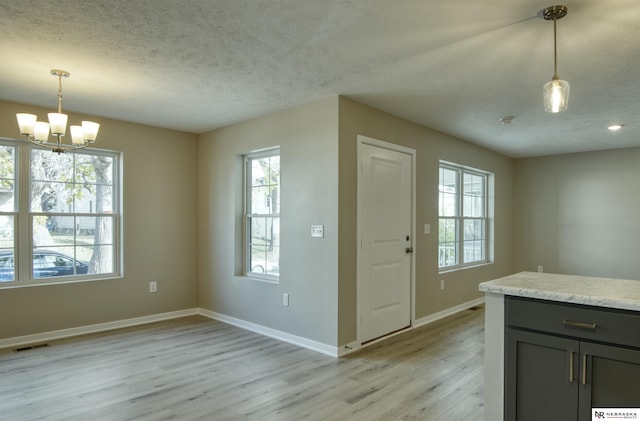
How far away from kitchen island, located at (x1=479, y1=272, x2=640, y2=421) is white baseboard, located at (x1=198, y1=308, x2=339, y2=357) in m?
1.82

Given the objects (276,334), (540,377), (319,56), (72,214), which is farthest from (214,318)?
(540,377)

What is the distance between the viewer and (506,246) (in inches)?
268

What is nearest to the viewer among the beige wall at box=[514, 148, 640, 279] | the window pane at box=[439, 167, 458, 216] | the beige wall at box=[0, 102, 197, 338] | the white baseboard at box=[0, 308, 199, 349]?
the white baseboard at box=[0, 308, 199, 349]

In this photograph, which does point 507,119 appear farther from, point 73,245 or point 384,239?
point 73,245

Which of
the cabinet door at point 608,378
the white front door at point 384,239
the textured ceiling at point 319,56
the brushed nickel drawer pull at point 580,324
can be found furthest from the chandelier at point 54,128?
the cabinet door at point 608,378

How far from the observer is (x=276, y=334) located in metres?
4.16

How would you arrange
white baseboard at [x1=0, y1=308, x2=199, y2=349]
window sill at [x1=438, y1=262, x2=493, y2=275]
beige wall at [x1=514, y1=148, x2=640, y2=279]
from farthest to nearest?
beige wall at [x1=514, y1=148, x2=640, y2=279], window sill at [x1=438, y1=262, x2=493, y2=275], white baseboard at [x1=0, y1=308, x2=199, y2=349]

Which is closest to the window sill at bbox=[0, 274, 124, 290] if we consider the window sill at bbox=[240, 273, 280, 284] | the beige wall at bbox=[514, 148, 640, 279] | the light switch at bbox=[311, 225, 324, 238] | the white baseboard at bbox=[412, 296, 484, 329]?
the window sill at bbox=[240, 273, 280, 284]

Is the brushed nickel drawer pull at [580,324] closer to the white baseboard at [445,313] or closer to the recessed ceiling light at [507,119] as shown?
the white baseboard at [445,313]

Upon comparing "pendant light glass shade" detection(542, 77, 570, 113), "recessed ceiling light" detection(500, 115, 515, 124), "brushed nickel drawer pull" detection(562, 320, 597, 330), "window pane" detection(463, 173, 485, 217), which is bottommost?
"brushed nickel drawer pull" detection(562, 320, 597, 330)

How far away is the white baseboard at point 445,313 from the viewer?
15.2 ft

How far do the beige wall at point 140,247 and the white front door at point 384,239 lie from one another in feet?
8.31

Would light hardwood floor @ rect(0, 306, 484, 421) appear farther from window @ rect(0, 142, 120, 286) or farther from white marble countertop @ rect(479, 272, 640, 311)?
white marble countertop @ rect(479, 272, 640, 311)

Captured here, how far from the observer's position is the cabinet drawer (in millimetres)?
1642
